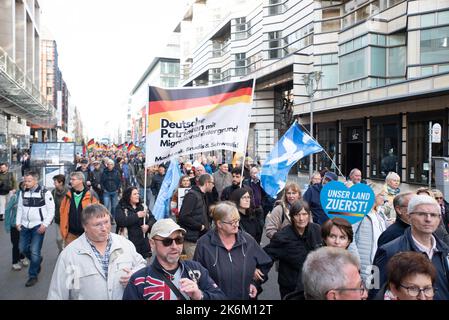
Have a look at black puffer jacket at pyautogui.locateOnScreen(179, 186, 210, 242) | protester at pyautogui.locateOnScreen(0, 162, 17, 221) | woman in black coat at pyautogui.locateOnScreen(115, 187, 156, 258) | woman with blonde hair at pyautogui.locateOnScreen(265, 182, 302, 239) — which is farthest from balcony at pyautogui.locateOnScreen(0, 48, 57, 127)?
woman with blonde hair at pyautogui.locateOnScreen(265, 182, 302, 239)

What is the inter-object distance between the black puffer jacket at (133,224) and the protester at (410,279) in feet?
12.5

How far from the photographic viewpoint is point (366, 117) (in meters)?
24.7

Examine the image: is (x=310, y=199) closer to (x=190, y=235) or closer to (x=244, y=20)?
(x=190, y=235)

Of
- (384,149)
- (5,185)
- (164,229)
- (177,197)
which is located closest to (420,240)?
(164,229)

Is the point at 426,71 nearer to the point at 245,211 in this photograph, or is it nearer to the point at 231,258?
the point at 245,211

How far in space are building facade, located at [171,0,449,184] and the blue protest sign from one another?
8.65m

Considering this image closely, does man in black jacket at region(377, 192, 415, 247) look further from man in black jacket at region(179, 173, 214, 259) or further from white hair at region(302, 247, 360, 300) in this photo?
man in black jacket at region(179, 173, 214, 259)

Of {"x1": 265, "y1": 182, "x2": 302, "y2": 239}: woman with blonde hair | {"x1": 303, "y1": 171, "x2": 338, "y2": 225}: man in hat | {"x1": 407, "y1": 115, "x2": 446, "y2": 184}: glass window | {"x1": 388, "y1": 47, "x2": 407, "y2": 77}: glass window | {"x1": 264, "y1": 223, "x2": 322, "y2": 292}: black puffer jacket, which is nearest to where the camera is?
{"x1": 264, "y1": 223, "x2": 322, "y2": 292}: black puffer jacket

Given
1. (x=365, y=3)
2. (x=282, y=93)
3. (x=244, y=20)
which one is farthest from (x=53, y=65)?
(x=365, y=3)

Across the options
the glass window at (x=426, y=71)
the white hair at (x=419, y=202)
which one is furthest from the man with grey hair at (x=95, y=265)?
the glass window at (x=426, y=71)

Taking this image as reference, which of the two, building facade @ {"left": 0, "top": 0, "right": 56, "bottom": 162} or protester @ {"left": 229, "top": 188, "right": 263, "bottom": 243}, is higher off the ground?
building facade @ {"left": 0, "top": 0, "right": 56, "bottom": 162}

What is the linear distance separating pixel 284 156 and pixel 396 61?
1806cm

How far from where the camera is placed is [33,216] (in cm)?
668

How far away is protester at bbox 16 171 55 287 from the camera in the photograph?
6.64 metres
